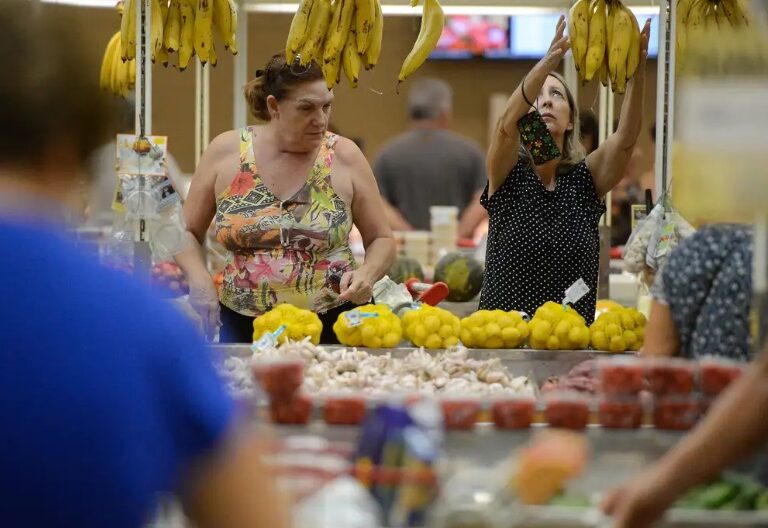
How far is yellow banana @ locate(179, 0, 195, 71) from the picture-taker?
13.6 feet

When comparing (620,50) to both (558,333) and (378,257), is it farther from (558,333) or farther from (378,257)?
(378,257)

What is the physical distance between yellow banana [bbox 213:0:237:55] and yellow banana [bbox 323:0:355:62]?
12.7 inches

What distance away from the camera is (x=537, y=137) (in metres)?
4.21

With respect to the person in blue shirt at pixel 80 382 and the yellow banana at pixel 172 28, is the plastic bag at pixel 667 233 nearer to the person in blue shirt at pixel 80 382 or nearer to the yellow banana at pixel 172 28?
the yellow banana at pixel 172 28

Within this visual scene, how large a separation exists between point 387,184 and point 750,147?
21.8 ft

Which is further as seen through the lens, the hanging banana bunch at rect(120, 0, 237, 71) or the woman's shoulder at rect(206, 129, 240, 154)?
the woman's shoulder at rect(206, 129, 240, 154)

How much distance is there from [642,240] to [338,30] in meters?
1.24

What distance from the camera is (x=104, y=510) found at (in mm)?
1229

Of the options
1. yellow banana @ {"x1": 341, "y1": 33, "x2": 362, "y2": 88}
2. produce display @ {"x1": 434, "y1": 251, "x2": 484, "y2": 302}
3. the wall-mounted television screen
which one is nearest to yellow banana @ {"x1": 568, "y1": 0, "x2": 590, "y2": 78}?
yellow banana @ {"x1": 341, "y1": 33, "x2": 362, "y2": 88}

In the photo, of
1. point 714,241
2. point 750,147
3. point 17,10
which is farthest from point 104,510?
point 714,241

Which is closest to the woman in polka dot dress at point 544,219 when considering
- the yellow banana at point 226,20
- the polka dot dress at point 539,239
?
the polka dot dress at point 539,239

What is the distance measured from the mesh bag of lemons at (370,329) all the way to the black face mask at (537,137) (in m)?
0.83

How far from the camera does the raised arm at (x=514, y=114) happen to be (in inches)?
155

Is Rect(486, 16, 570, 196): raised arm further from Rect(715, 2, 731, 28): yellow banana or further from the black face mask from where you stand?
Rect(715, 2, 731, 28): yellow banana
